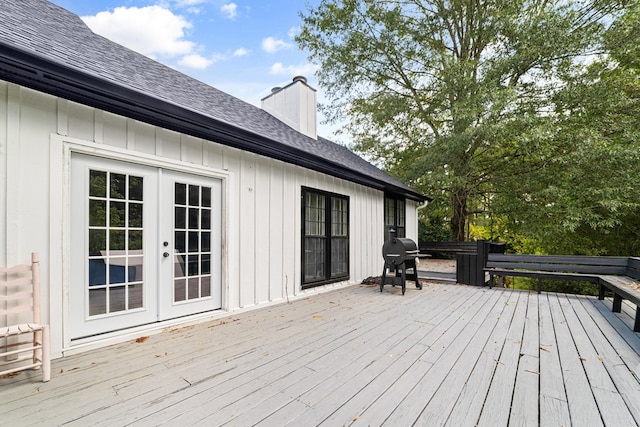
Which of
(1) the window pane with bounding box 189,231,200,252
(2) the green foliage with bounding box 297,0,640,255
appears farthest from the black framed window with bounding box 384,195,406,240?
(1) the window pane with bounding box 189,231,200,252

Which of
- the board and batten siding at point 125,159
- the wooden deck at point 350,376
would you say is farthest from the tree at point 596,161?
the board and batten siding at point 125,159

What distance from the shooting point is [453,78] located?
8.45 meters

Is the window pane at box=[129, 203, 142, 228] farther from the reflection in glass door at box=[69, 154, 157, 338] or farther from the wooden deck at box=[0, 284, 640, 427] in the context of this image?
the wooden deck at box=[0, 284, 640, 427]

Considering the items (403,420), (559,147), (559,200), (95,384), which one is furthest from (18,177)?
(559,147)

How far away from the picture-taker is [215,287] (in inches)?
144

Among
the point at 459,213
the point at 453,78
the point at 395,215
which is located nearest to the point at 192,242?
the point at 395,215

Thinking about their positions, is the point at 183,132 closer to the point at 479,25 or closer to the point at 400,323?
the point at 400,323

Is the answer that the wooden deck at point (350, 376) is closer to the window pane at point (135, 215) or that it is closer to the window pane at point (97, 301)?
the window pane at point (97, 301)

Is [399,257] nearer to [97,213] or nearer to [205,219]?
[205,219]

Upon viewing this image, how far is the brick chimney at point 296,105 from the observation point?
6586 mm

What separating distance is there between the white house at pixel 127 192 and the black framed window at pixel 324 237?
17 centimetres

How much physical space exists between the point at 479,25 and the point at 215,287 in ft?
35.2

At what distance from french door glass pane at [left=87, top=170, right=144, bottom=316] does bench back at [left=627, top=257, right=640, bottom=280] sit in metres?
6.45

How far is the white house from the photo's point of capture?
229 cm
